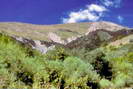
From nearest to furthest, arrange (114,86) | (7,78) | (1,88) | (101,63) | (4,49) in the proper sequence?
(1,88) < (7,78) < (4,49) < (114,86) < (101,63)

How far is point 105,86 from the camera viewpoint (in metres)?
31.7

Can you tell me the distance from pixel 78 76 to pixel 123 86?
14.6m

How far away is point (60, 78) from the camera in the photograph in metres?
19.5

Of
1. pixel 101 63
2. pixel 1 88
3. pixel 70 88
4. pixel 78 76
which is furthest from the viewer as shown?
pixel 101 63

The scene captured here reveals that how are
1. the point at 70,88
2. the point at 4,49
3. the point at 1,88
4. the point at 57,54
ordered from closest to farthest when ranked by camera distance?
the point at 1,88
the point at 4,49
the point at 70,88
the point at 57,54

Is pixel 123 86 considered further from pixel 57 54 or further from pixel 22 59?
pixel 22 59

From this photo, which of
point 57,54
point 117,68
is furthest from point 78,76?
point 117,68

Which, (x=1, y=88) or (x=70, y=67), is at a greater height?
(x=70, y=67)

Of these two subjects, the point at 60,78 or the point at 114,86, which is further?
the point at 114,86

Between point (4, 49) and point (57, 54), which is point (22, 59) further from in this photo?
point (57, 54)

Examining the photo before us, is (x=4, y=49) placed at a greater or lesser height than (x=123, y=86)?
greater

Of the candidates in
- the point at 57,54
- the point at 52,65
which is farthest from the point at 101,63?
the point at 52,65

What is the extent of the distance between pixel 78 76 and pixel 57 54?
806 centimetres

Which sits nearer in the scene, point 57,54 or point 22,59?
point 22,59
